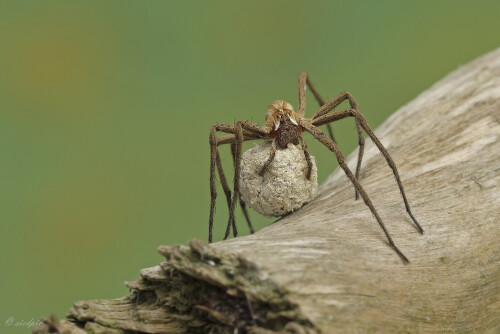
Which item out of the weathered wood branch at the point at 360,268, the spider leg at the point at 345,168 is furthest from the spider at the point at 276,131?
the weathered wood branch at the point at 360,268

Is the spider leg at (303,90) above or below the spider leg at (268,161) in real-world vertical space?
above

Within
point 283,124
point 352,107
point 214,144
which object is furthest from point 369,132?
point 214,144

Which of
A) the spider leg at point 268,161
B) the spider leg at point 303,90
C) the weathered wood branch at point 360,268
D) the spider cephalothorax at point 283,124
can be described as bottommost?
the weathered wood branch at point 360,268

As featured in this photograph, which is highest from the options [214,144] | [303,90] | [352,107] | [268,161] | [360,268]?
[303,90]

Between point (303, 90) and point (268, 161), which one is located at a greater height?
point (303, 90)

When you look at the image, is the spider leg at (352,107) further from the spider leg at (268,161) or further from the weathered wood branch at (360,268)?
the spider leg at (268,161)

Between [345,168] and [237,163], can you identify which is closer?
[345,168]

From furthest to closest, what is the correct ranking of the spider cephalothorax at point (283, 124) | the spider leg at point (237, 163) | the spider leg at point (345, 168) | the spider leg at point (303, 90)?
Result: the spider leg at point (303, 90) → the spider cephalothorax at point (283, 124) → the spider leg at point (237, 163) → the spider leg at point (345, 168)

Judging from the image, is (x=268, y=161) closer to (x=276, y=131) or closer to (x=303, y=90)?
(x=276, y=131)
